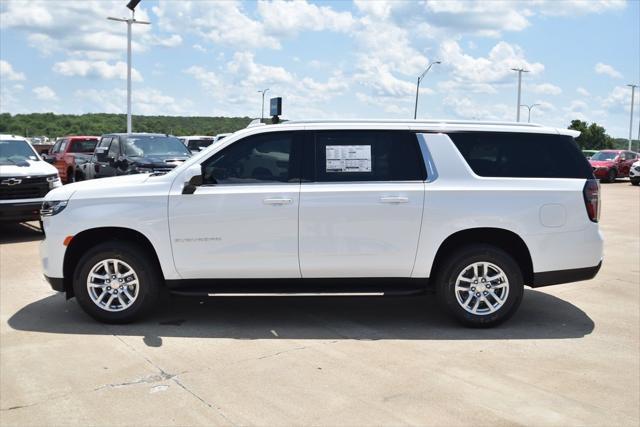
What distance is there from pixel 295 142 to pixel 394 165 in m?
0.93

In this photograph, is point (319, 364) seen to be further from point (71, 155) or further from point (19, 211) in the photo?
point (71, 155)

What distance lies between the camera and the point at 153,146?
1419cm

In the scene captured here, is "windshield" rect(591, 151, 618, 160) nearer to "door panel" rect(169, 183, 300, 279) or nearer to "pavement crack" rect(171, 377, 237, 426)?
"door panel" rect(169, 183, 300, 279)

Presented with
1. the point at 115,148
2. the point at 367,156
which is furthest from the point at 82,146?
the point at 367,156

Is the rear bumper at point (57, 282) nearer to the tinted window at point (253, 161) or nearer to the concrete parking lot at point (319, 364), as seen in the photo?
the concrete parking lot at point (319, 364)

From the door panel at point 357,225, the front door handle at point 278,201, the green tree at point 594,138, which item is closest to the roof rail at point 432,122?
the door panel at point 357,225

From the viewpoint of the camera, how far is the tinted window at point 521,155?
20.0 feet

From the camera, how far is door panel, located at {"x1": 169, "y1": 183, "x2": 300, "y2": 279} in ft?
19.2

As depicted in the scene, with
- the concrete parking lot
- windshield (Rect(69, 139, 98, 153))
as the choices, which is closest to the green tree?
windshield (Rect(69, 139, 98, 153))

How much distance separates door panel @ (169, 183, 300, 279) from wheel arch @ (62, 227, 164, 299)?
338mm

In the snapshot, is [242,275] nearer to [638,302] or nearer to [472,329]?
[472,329]

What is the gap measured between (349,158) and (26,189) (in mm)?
7387

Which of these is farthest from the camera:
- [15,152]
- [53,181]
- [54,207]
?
[15,152]

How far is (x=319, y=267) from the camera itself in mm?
5914
